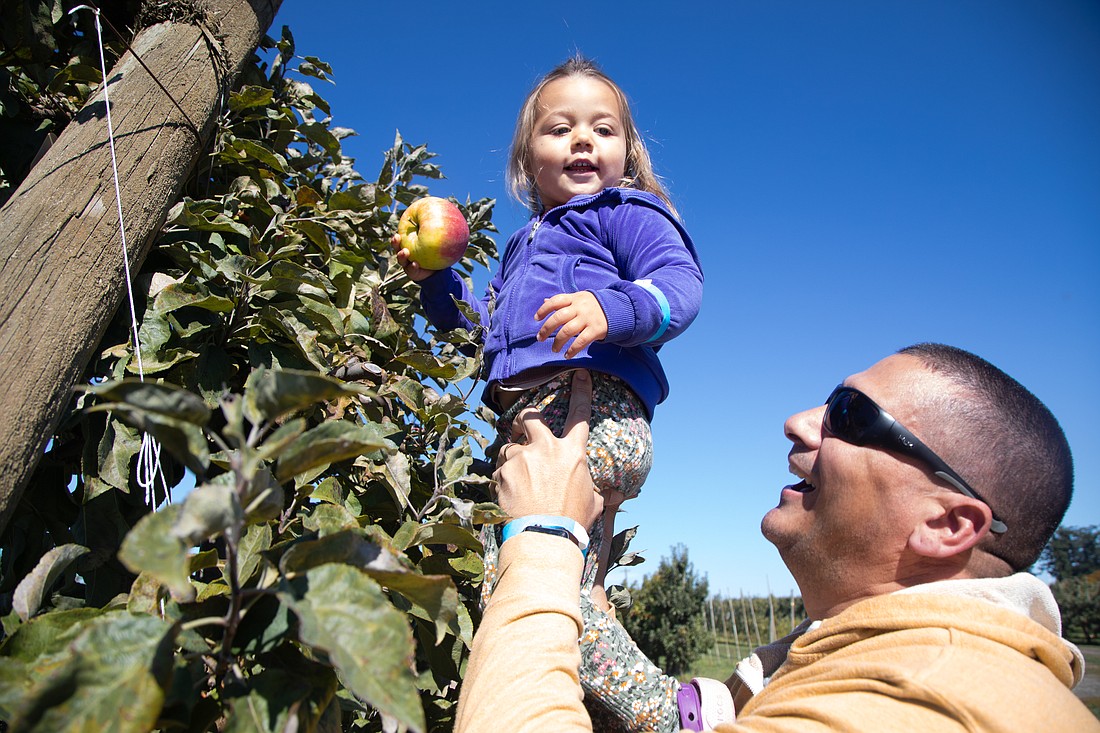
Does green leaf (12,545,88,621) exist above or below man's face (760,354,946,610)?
below

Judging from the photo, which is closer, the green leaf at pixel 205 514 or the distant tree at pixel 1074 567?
the green leaf at pixel 205 514

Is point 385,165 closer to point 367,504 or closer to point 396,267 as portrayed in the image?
point 396,267

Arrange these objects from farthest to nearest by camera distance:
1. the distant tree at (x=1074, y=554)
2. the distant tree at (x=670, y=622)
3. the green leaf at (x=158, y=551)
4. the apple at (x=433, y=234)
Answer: the distant tree at (x=1074, y=554), the distant tree at (x=670, y=622), the apple at (x=433, y=234), the green leaf at (x=158, y=551)

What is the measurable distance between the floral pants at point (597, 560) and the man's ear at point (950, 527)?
579mm

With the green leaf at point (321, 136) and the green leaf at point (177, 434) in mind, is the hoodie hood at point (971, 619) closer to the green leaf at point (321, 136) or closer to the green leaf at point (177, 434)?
the green leaf at point (177, 434)

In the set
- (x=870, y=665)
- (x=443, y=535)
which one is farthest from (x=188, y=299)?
(x=870, y=665)

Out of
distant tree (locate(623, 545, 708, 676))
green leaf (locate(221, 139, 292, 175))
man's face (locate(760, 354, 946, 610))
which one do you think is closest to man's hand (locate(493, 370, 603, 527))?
man's face (locate(760, 354, 946, 610))

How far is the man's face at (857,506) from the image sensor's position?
137 cm

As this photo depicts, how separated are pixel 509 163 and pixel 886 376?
1.53m

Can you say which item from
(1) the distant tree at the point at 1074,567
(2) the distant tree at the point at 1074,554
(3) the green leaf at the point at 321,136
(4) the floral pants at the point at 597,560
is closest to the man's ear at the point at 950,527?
(4) the floral pants at the point at 597,560

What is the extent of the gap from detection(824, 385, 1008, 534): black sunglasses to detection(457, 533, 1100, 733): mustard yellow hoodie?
20 cm

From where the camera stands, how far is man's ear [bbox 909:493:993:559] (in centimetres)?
130

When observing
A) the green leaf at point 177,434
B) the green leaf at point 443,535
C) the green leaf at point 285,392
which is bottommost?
the green leaf at point 177,434

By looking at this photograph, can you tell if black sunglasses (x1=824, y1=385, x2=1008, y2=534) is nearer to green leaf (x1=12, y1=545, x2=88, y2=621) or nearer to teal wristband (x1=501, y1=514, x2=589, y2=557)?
teal wristband (x1=501, y1=514, x2=589, y2=557)
